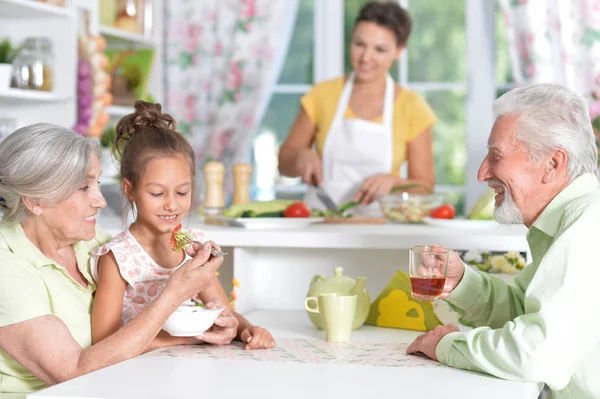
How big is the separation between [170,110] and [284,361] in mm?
3263

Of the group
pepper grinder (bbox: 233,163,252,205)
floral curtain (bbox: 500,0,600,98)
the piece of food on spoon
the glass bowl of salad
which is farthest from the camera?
floral curtain (bbox: 500,0,600,98)

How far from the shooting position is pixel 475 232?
2506mm

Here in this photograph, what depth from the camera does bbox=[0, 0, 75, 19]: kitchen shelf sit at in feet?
10.9

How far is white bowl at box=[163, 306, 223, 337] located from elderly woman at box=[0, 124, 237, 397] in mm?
49

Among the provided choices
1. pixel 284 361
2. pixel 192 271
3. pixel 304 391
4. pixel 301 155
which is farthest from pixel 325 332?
pixel 301 155

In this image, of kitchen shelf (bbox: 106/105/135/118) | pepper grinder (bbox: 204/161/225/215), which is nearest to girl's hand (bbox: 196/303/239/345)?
pepper grinder (bbox: 204/161/225/215)

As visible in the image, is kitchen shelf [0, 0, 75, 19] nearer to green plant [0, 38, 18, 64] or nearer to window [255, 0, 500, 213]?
green plant [0, 38, 18, 64]

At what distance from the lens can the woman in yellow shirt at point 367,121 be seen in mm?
3543

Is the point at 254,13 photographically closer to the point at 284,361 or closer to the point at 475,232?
the point at 475,232

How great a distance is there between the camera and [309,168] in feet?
10.7

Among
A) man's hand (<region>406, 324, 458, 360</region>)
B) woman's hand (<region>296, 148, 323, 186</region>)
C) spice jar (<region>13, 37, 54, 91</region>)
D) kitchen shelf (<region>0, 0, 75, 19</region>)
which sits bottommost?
man's hand (<region>406, 324, 458, 360</region>)

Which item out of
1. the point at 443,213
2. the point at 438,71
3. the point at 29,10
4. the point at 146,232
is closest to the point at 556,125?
the point at 146,232

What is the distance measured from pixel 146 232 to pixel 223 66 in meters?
2.84

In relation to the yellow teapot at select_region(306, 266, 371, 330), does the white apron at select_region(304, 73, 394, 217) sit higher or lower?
higher
